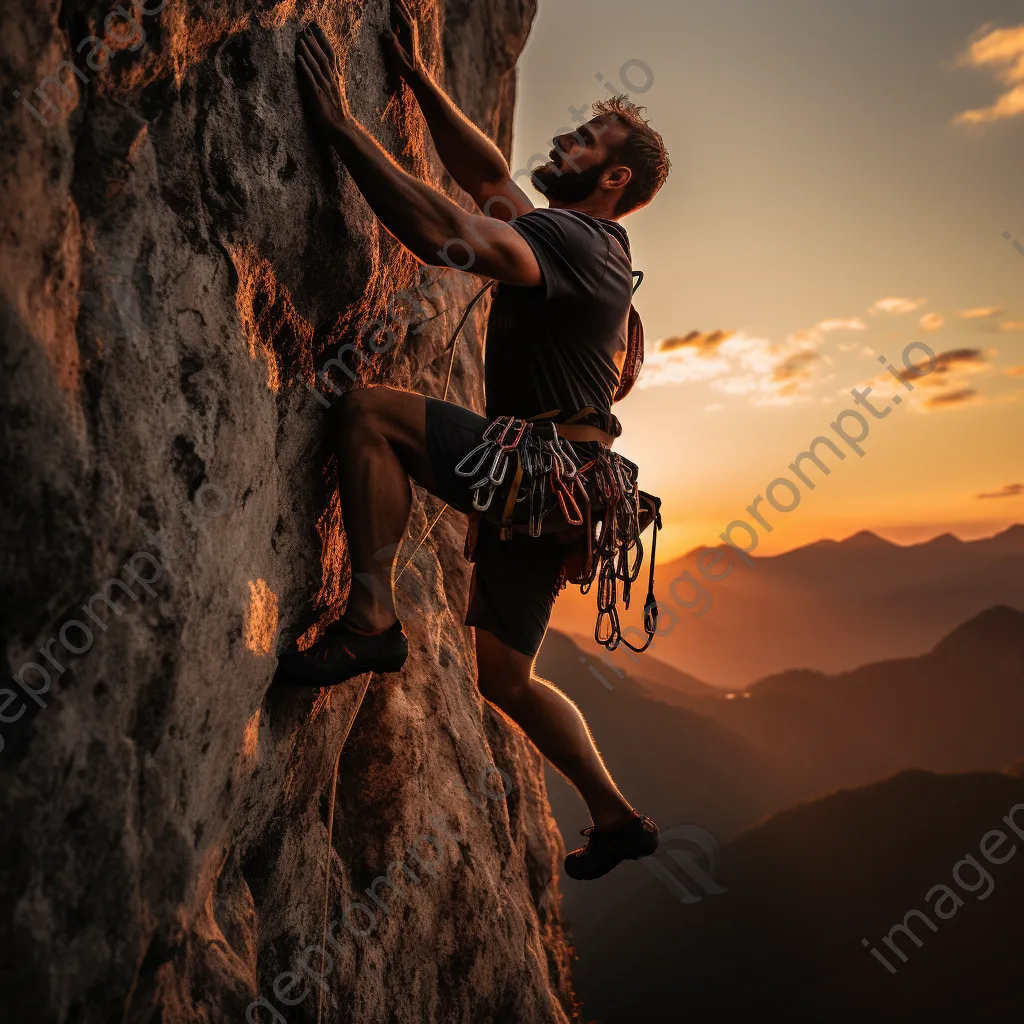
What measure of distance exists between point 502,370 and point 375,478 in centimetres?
84

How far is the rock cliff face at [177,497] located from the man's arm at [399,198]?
10 cm

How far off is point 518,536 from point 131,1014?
207 cm

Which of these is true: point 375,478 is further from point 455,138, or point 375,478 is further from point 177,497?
point 455,138

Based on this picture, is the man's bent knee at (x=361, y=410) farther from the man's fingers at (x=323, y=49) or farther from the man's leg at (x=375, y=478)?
the man's fingers at (x=323, y=49)

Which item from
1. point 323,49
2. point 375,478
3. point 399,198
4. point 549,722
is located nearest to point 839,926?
point 549,722

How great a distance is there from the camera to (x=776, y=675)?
86000 millimetres

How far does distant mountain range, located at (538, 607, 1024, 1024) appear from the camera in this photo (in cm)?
6444

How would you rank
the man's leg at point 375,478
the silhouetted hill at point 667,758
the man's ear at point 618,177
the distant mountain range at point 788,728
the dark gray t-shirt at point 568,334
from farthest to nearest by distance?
the distant mountain range at point 788,728
the silhouetted hill at point 667,758
the man's ear at point 618,177
the dark gray t-shirt at point 568,334
the man's leg at point 375,478

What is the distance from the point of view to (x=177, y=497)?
232cm

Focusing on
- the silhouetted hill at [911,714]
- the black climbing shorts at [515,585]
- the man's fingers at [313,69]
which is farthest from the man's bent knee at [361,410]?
the silhouetted hill at [911,714]

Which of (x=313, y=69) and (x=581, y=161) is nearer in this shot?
(x=313, y=69)

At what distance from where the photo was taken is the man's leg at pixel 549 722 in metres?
3.44

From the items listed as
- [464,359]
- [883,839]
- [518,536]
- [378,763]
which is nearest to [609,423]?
[518,536]

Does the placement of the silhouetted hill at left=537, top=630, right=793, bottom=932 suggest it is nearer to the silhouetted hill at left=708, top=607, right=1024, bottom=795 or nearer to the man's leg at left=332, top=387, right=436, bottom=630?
the silhouetted hill at left=708, top=607, right=1024, bottom=795
